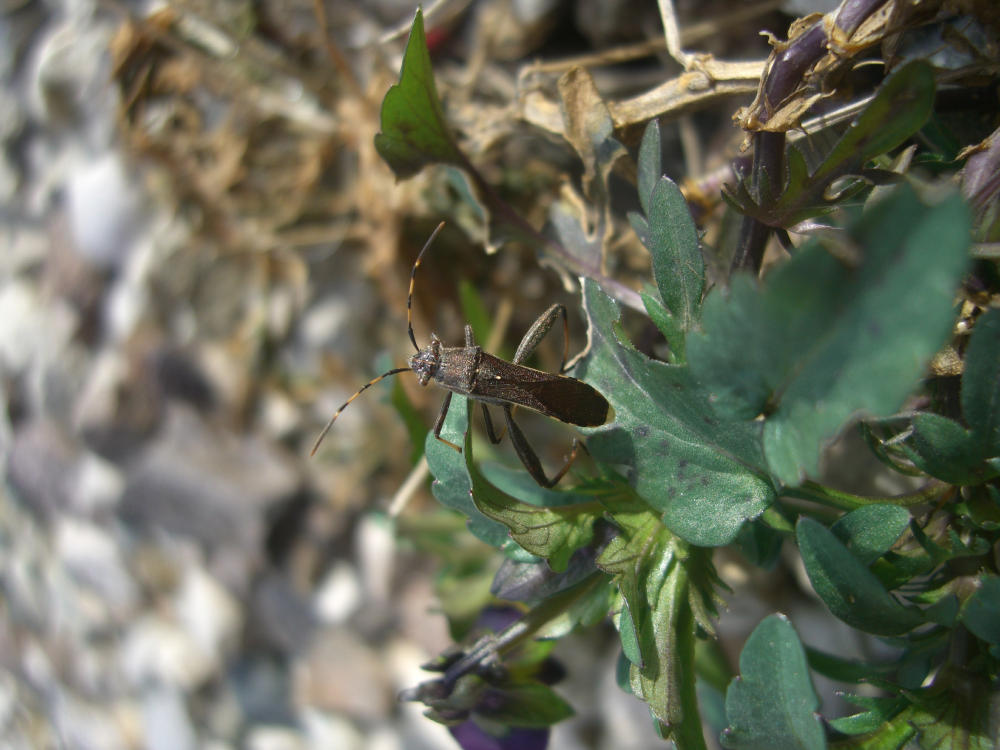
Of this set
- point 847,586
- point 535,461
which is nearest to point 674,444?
point 847,586

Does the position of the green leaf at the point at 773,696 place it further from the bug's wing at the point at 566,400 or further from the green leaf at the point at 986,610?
the bug's wing at the point at 566,400

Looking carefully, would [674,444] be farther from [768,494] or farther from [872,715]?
[872,715]

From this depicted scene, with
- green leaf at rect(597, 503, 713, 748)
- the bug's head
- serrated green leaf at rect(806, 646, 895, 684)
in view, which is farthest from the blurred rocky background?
green leaf at rect(597, 503, 713, 748)

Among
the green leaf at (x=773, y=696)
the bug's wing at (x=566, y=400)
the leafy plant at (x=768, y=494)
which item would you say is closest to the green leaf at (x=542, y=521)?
the leafy plant at (x=768, y=494)

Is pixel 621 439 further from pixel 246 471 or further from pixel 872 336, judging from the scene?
pixel 246 471

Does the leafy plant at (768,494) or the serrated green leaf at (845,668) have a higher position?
the leafy plant at (768,494)

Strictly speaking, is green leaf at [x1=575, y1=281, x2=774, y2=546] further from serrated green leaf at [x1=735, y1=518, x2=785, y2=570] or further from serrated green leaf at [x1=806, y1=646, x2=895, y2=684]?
serrated green leaf at [x1=806, y1=646, x2=895, y2=684]

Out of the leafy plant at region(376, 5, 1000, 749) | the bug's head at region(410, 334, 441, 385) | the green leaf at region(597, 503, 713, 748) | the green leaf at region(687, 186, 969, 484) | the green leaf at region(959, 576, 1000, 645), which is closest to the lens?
the green leaf at region(687, 186, 969, 484)
